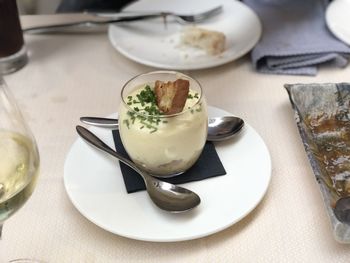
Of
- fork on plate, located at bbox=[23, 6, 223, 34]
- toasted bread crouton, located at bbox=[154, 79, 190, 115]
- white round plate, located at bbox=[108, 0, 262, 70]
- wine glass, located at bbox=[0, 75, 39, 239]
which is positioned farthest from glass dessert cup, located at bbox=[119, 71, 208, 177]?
fork on plate, located at bbox=[23, 6, 223, 34]

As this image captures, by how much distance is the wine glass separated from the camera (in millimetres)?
455

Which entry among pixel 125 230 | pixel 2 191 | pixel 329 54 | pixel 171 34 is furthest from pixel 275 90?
pixel 2 191

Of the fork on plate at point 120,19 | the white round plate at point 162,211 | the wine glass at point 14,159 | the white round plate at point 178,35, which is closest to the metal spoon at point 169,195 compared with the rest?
the white round plate at point 162,211

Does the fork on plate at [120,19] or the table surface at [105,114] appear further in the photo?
the fork on plate at [120,19]

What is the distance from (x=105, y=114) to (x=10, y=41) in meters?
0.20

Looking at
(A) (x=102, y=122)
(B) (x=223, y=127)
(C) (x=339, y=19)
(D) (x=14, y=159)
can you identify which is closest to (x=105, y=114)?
(A) (x=102, y=122)

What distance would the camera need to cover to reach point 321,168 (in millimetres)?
605

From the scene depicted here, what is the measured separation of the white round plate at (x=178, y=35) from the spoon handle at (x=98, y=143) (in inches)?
8.1

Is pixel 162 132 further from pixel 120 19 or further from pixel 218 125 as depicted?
pixel 120 19

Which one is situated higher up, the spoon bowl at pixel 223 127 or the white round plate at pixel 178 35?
the spoon bowl at pixel 223 127

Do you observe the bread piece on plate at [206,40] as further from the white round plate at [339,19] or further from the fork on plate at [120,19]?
the white round plate at [339,19]

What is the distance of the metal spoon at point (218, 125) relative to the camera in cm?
65

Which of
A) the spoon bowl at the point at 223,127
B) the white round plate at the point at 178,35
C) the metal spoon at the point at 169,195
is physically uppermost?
the metal spoon at the point at 169,195

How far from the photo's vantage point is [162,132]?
0.55 metres
